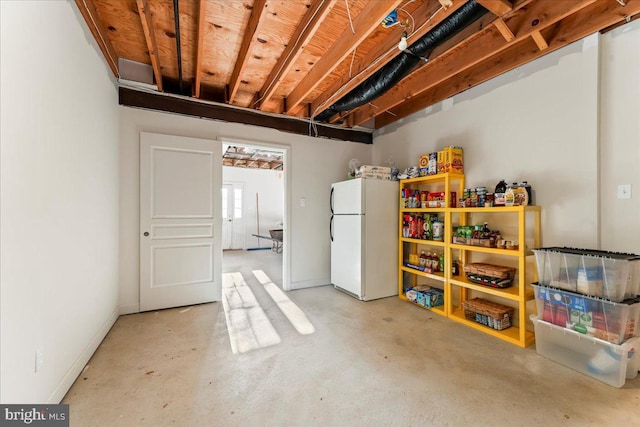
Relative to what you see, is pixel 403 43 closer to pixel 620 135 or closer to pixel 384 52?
pixel 384 52

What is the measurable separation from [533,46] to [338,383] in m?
3.44

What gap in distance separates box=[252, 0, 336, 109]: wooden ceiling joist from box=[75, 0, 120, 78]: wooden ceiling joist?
1.58 m

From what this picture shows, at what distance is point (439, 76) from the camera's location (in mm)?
2912

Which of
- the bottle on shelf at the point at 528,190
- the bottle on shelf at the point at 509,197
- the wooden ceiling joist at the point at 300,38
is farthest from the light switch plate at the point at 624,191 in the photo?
the wooden ceiling joist at the point at 300,38

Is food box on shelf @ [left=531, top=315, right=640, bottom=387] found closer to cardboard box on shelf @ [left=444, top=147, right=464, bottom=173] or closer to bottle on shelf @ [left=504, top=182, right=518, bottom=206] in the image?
bottle on shelf @ [left=504, top=182, right=518, bottom=206]

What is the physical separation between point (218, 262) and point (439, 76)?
351cm

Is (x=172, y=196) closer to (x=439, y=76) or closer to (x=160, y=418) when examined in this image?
(x=160, y=418)

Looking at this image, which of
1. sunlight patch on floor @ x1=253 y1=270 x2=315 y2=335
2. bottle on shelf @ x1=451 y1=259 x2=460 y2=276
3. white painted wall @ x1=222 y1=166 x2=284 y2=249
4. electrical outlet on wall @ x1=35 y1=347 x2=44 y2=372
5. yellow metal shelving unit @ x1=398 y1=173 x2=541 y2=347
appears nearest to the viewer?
electrical outlet on wall @ x1=35 y1=347 x2=44 y2=372

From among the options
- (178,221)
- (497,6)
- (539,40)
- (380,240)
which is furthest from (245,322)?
(539,40)

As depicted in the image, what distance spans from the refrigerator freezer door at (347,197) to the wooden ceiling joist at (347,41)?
131cm

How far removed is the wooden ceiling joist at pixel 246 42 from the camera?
2012 mm

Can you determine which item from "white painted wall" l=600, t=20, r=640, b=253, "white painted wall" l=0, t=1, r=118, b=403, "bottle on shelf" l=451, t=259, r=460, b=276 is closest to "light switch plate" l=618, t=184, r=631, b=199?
"white painted wall" l=600, t=20, r=640, b=253

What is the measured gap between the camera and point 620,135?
2.09 meters

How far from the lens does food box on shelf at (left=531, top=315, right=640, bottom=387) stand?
182 centimetres
